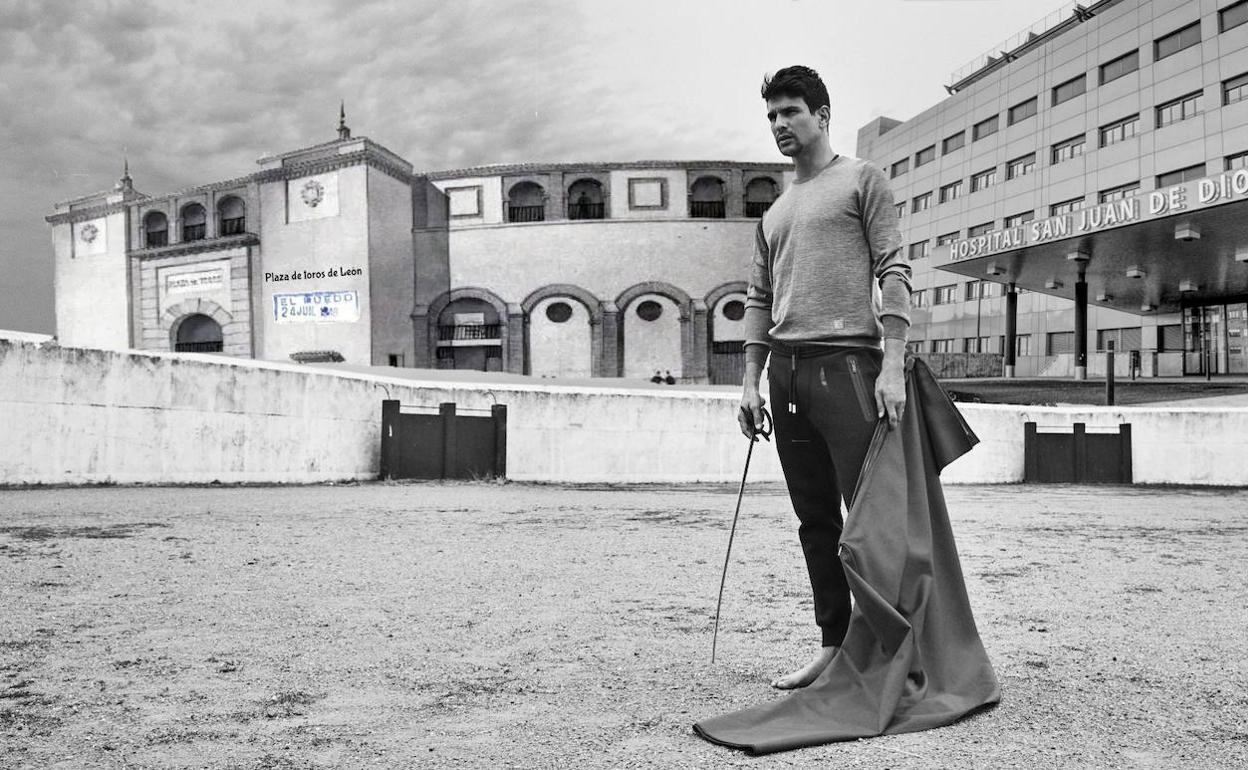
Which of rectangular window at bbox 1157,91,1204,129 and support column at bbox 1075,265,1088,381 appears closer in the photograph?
support column at bbox 1075,265,1088,381

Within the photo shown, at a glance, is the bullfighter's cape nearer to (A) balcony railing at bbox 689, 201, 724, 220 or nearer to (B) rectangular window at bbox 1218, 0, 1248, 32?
(B) rectangular window at bbox 1218, 0, 1248, 32

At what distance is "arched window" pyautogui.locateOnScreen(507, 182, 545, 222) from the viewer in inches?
1555

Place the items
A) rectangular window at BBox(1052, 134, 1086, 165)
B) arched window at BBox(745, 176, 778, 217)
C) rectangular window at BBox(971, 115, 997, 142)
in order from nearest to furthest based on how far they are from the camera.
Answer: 1. rectangular window at BBox(1052, 134, 1086, 165)
2. arched window at BBox(745, 176, 778, 217)
3. rectangular window at BBox(971, 115, 997, 142)

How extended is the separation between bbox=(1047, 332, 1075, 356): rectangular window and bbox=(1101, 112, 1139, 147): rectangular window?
314 inches

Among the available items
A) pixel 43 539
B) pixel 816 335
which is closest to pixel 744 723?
pixel 816 335

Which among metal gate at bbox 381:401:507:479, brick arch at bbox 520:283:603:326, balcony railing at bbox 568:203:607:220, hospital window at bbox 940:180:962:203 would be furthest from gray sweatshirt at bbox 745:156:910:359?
hospital window at bbox 940:180:962:203

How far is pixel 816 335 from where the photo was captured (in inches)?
101

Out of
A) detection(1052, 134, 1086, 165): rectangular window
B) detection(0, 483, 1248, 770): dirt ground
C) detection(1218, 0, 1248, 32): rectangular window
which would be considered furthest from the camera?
detection(1052, 134, 1086, 165): rectangular window

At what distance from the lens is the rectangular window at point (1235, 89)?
2936 cm

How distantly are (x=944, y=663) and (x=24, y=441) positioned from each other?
956 centimetres

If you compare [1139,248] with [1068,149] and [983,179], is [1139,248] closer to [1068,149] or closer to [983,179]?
[1068,149]

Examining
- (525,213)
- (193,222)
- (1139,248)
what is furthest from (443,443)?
(193,222)

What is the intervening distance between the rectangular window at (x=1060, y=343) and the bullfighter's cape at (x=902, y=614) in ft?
124

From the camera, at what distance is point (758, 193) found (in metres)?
40.7
